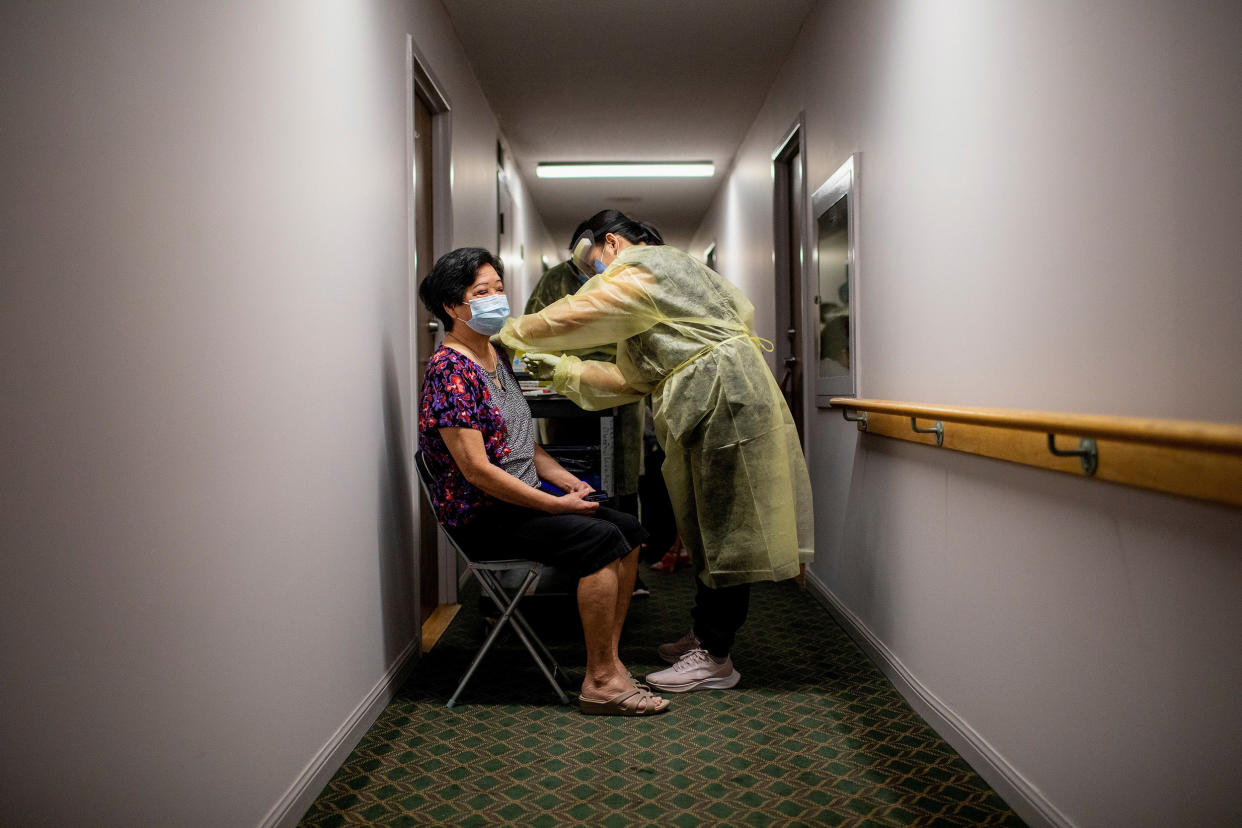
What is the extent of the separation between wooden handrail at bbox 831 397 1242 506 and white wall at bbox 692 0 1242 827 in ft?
0.22

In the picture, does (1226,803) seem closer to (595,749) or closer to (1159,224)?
(1159,224)

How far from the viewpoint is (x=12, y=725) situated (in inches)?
39.9

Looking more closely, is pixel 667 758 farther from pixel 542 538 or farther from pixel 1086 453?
pixel 1086 453

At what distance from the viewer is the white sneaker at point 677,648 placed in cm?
299

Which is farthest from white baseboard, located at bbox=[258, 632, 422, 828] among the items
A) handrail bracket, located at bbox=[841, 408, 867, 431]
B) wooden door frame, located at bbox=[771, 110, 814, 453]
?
wooden door frame, located at bbox=[771, 110, 814, 453]

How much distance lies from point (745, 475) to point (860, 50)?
1739mm

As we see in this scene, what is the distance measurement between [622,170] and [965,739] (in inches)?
228

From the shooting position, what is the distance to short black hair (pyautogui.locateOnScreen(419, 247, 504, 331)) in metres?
2.63

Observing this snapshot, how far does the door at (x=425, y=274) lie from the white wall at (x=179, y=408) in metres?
1.12

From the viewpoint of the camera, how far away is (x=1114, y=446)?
1425 mm

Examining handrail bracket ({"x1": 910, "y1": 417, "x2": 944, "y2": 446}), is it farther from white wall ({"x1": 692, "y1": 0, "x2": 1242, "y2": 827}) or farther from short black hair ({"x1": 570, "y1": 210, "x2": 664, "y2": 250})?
short black hair ({"x1": 570, "y1": 210, "x2": 664, "y2": 250})

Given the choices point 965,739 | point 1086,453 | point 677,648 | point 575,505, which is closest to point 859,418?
point 677,648

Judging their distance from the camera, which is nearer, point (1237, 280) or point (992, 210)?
point (1237, 280)

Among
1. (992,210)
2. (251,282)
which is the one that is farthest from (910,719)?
(251,282)
